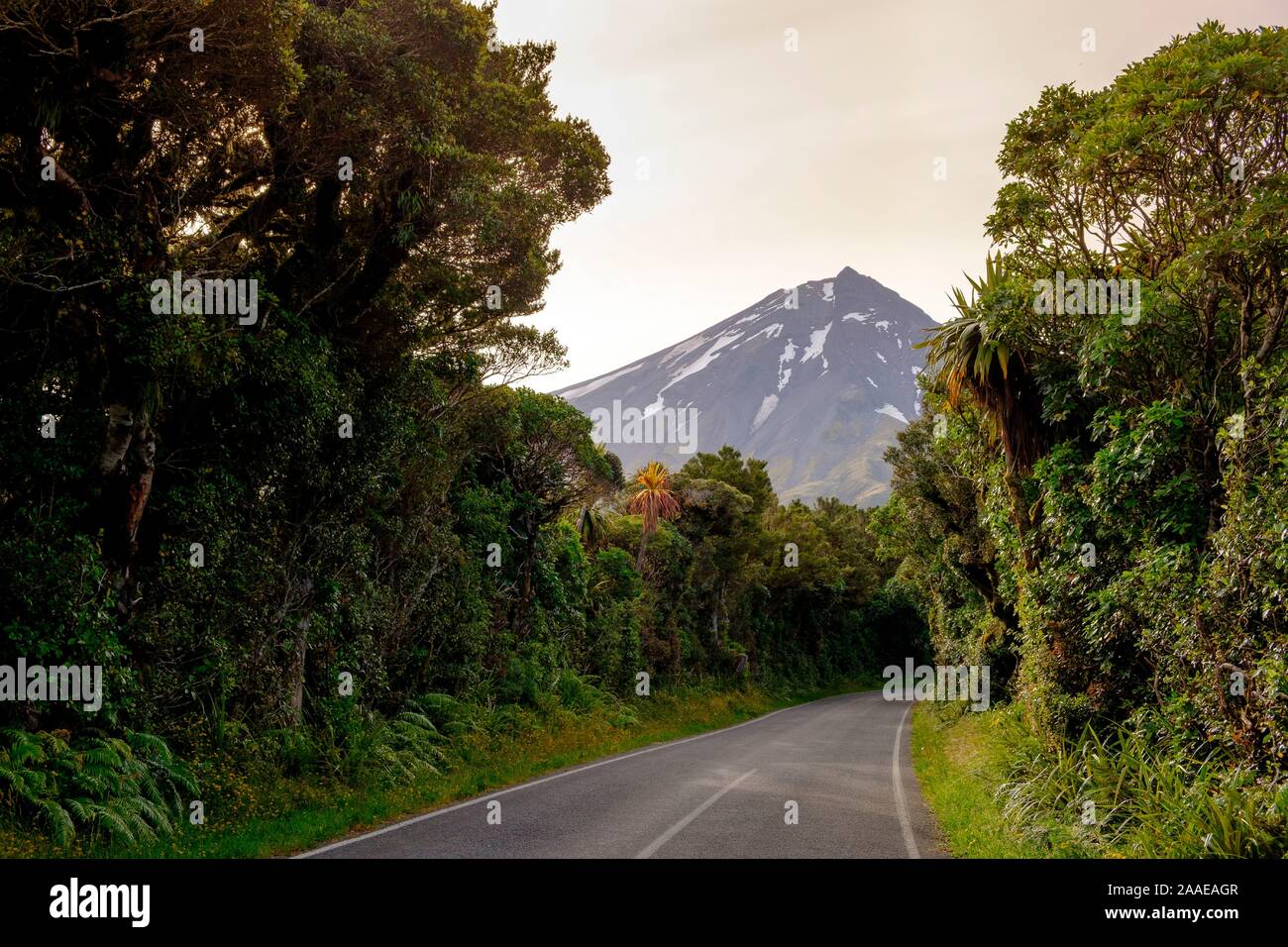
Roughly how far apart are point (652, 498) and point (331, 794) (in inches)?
886

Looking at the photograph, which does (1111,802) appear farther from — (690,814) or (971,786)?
(690,814)

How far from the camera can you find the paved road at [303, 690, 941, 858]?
8031 mm

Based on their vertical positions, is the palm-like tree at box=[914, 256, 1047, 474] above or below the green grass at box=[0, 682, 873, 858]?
above

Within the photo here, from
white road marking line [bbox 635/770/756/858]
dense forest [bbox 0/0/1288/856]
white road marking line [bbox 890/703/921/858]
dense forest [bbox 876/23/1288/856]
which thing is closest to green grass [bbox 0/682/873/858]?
dense forest [bbox 0/0/1288/856]

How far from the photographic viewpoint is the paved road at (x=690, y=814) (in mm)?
8031

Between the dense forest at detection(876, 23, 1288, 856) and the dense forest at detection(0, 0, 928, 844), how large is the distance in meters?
7.70

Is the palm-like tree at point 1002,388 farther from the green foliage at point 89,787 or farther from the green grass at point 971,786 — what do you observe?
the green foliage at point 89,787

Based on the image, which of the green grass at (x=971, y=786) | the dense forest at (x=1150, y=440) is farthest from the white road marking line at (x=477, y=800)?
the dense forest at (x=1150, y=440)

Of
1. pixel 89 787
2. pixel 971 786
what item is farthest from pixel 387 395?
pixel 971 786

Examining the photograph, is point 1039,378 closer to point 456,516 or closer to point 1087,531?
point 1087,531

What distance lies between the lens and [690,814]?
32.9 ft

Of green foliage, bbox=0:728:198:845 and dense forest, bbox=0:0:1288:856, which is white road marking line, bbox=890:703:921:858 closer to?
dense forest, bbox=0:0:1288:856

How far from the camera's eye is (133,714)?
9.08 meters
